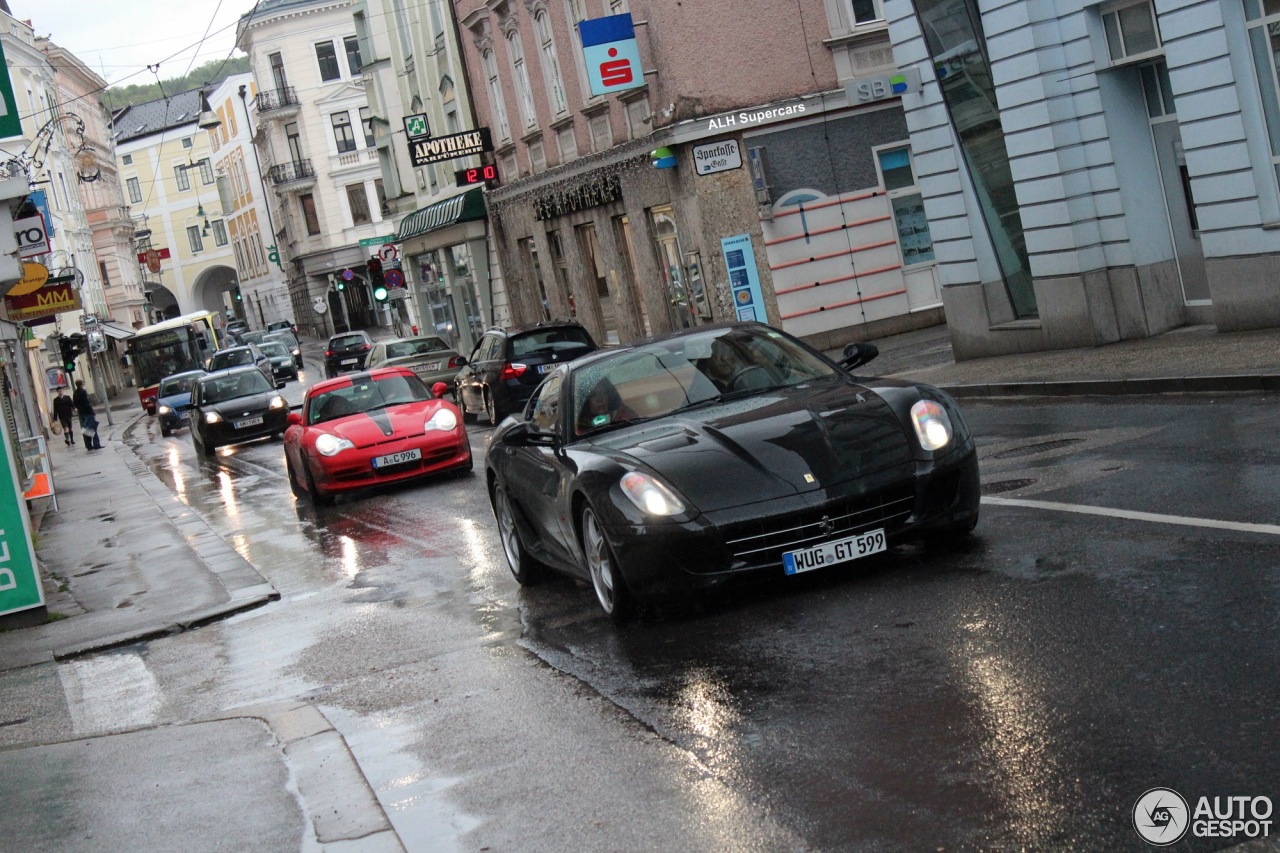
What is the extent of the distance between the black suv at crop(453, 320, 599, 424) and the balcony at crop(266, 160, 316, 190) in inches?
2716

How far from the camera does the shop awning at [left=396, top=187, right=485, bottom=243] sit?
136 feet

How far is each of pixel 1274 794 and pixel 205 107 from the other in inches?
4860

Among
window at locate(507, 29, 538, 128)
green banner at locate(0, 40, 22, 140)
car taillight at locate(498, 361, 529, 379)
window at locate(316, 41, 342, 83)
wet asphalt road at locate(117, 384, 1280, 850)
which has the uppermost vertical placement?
window at locate(316, 41, 342, 83)

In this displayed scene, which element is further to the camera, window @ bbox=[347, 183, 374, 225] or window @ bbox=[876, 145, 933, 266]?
window @ bbox=[347, 183, 374, 225]

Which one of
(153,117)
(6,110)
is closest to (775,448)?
(6,110)

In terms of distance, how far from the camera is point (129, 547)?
1662 centimetres

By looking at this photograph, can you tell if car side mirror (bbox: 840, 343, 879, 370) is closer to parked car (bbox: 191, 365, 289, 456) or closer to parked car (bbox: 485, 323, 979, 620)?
parked car (bbox: 485, 323, 979, 620)

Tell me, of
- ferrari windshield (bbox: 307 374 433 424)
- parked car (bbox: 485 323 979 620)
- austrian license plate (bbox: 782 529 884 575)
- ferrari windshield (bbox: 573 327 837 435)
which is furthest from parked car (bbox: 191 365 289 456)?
austrian license plate (bbox: 782 529 884 575)

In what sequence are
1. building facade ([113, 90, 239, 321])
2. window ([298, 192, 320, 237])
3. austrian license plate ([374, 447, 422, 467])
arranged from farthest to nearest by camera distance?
building facade ([113, 90, 239, 321])
window ([298, 192, 320, 237])
austrian license plate ([374, 447, 422, 467])

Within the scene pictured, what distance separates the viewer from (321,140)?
9112 centimetres

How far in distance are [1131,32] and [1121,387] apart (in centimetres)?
486

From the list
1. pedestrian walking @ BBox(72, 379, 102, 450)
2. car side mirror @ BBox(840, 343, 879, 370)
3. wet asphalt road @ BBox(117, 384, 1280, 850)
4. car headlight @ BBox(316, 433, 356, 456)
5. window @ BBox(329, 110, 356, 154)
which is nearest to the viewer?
wet asphalt road @ BBox(117, 384, 1280, 850)

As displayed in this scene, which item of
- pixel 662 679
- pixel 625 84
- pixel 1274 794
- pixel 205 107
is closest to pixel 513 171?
pixel 625 84

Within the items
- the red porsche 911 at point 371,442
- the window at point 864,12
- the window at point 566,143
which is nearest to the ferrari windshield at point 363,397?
→ the red porsche 911 at point 371,442
